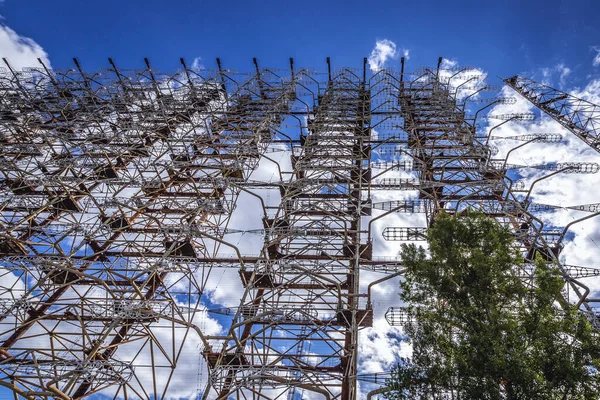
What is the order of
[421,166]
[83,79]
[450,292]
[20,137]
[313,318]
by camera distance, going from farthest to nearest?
[83,79] → [20,137] → [421,166] → [313,318] → [450,292]

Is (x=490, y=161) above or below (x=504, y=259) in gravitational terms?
above

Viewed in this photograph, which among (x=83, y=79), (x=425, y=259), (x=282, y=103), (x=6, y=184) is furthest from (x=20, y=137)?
(x=425, y=259)

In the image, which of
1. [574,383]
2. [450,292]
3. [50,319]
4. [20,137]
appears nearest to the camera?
[574,383]

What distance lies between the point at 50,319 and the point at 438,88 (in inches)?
1178

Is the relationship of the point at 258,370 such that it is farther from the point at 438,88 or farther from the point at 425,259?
the point at 438,88

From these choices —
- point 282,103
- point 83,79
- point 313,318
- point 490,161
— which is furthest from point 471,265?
point 83,79

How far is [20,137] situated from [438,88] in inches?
1179

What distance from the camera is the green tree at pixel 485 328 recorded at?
853 cm

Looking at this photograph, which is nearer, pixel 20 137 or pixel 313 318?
pixel 313 318

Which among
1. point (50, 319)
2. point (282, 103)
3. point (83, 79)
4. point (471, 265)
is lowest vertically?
point (471, 265)

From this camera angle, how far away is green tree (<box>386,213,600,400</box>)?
8.53 metres

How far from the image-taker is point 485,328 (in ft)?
30.0

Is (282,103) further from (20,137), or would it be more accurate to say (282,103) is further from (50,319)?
(50,319)

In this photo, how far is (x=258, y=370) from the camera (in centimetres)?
1371
